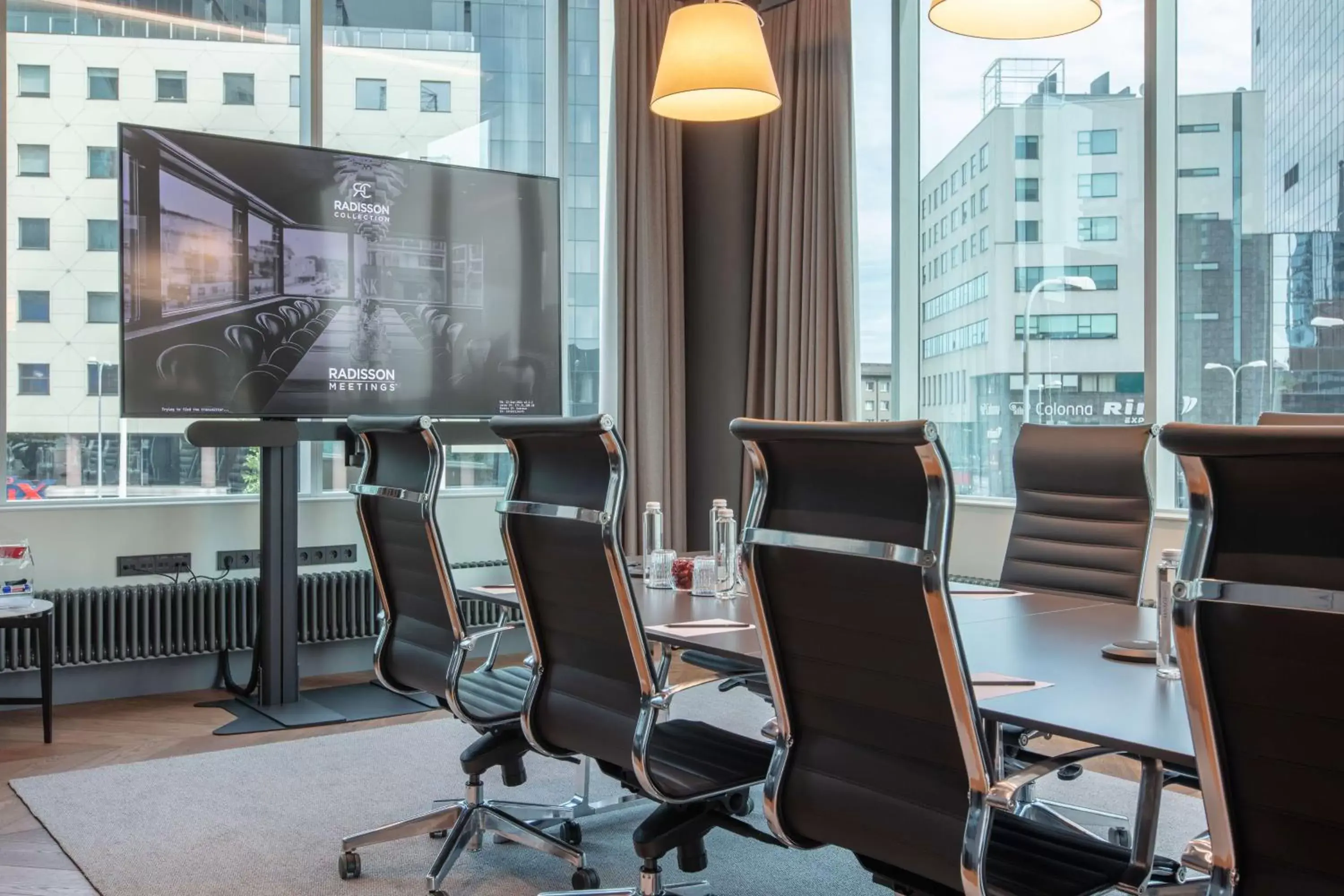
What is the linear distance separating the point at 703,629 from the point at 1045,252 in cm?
346

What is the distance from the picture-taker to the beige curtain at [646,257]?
638cm

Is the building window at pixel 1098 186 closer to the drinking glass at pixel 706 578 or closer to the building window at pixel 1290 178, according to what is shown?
the building window at pixel 1290 178

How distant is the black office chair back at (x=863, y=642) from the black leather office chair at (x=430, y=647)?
107 cm

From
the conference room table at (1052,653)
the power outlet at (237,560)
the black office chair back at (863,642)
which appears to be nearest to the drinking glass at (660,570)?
the conference room table at (1052,653)

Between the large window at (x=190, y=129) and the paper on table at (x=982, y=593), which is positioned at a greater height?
the large window at (x=190, y=129)

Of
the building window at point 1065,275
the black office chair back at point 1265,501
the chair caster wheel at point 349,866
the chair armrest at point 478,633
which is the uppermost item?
the building window at point 1065,275

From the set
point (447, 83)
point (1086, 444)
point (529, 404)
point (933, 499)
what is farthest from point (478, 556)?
point (933, 499)

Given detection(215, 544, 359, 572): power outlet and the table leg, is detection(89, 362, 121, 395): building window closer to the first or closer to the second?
detection(215, 544, 359, 572): power outlet

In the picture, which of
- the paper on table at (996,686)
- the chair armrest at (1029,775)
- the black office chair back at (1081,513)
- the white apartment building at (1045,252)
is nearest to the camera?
the chair armrest at (1029,775)

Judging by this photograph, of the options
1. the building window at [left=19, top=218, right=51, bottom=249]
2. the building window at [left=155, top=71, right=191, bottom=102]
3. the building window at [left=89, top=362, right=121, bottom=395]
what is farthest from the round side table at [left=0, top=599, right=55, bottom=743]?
the building window at [left=155, top=71, right=191, bottom=102]

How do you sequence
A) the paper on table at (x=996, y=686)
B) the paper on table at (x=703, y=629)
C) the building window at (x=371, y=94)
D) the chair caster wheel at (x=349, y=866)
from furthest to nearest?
the building window at (x=371, y=94), the chair caster wheel at (x=349, y=866), the paper on table at (x=703, y=629), the paper on table at (x=996, y=686)

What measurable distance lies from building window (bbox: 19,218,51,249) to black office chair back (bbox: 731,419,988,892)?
13.6 feet

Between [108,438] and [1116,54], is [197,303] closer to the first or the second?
[108,438]

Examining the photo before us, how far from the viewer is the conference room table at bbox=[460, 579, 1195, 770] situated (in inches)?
72.7
